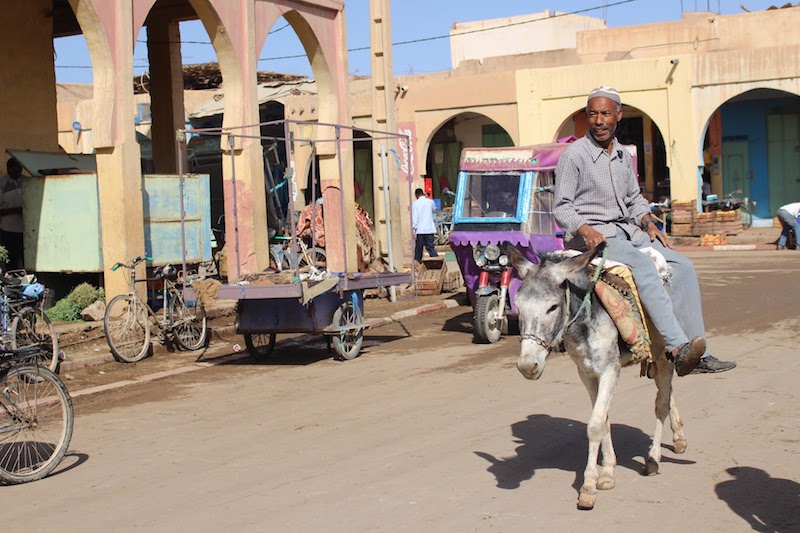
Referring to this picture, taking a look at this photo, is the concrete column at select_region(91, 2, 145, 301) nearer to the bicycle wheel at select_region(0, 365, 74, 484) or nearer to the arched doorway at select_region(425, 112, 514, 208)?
the bicycle wheel at select_region(0, 365, 74, 484)

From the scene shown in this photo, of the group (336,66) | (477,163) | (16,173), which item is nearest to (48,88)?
(16,173)

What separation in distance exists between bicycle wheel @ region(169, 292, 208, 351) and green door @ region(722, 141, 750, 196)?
891 inches

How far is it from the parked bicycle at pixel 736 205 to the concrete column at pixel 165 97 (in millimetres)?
16211

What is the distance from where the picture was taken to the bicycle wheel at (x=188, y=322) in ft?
43.0

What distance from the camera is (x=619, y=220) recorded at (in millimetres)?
6500

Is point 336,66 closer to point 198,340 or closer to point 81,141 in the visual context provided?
point 198,340

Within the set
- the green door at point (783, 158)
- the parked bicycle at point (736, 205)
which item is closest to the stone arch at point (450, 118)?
the parked bicycle at point (736, 205)

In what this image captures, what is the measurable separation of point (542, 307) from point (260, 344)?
756cm

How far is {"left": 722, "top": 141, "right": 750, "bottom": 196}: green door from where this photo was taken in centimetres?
3191

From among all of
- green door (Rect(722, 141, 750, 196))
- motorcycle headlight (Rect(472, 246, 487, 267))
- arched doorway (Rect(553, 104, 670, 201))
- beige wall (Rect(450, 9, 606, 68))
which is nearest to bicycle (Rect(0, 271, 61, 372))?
motorcycle headlight (Rect(472, 246, 487, 267))

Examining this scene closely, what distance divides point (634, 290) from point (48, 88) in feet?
46.6

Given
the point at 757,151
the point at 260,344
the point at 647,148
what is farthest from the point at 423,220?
the point at 757,151

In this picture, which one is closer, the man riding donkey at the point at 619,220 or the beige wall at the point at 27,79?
the man riding donkey at the point at 619,220

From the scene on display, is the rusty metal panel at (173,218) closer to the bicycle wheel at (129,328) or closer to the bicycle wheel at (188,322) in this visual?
the bicycle wheel at (188,322)
